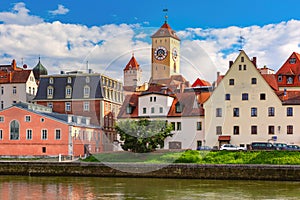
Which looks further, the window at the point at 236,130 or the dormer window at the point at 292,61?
the dormer window at the point at 292,61

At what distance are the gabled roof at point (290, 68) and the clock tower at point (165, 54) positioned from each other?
152ft

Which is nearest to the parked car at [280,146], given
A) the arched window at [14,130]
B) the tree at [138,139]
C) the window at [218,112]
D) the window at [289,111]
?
the window at [289,111]

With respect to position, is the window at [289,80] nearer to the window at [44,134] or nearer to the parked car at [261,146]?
the parked car at [261,146]

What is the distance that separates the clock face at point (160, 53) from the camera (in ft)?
72.9

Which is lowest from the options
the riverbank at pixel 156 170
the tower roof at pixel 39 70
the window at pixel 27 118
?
the riverbank at pixel 156 170

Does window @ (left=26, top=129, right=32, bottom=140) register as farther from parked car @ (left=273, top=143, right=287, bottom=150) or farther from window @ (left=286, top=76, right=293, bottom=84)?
window @ (left=286, top=76, right=293, bottom=84)

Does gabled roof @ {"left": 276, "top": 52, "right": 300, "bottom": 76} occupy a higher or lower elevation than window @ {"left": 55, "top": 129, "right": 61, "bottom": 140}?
higher

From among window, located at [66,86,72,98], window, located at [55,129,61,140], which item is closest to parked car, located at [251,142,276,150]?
window, located at [55,129,61,140]

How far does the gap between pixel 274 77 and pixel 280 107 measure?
889 centimetres

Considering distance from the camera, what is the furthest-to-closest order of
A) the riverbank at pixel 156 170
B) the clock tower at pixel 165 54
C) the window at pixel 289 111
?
1. the window at pixel 289 111
2. the riverbank at pixel 156 170
3. the clock tower at pixel 165 54

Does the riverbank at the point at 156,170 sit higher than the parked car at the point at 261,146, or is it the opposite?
the parked car at the point at 261,146

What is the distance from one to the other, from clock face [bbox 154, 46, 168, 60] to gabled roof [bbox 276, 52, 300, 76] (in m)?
48.9

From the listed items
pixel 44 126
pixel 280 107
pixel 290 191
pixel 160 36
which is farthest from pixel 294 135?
pixel 160 36

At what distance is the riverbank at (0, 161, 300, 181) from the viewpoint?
44000 mm
